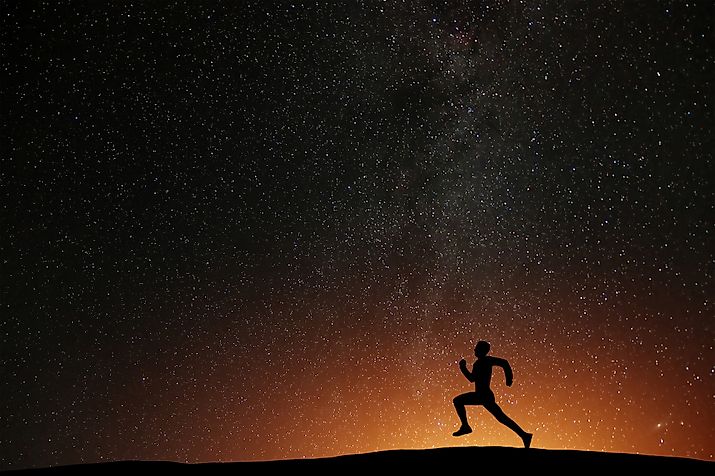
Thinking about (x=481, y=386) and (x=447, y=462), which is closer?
(x=447, y=462)

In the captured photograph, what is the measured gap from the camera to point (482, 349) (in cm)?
872

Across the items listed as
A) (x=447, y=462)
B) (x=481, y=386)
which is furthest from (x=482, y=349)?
(x=447, y=462)

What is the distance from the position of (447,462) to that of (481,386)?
1377 millimetres

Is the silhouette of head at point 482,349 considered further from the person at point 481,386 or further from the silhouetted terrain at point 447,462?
the silhouetted terrain at point 447,462

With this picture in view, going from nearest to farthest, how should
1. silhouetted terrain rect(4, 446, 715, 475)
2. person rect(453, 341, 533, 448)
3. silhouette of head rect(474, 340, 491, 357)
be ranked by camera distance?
1. silhouetted terrain rect(4, 446, 715, 475)
2. person rect(453, 341, 533, 448)
3. silhouette of head rect(474, 340, 491, 357)

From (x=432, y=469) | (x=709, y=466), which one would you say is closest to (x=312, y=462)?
(x=432, y=469)

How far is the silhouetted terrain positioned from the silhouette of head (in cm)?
119

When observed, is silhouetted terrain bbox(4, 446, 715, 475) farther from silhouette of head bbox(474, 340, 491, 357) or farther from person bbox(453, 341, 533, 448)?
silhouette of head bbox(474, 340, 491, 357)

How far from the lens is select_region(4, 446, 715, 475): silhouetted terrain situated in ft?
Answer: 24.2

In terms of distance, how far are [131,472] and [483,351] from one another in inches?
177

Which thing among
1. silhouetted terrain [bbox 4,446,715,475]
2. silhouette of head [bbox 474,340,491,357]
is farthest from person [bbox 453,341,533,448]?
silhouetted terrain [bbox 4,446,715,475]

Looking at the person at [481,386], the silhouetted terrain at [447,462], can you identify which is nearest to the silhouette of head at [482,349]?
the person at [481,386]

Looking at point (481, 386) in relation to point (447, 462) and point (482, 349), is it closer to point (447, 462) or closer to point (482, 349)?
point (482, 349)

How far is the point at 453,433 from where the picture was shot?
27.9ft
